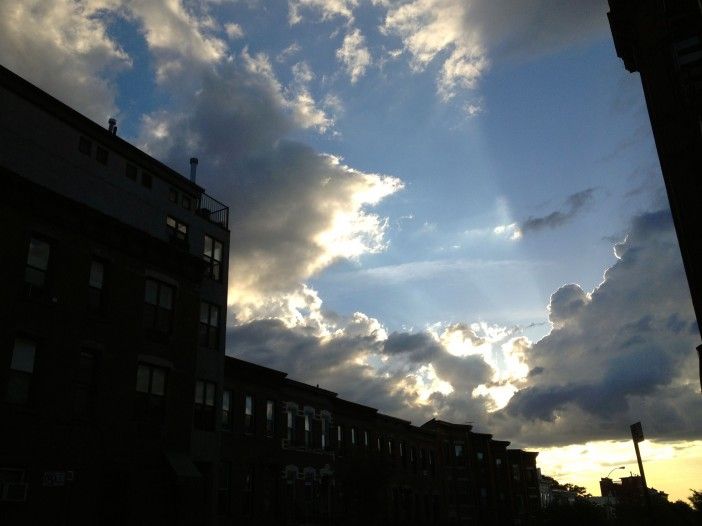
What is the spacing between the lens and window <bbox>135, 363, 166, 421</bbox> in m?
24.7

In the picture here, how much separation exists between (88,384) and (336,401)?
24319 mm

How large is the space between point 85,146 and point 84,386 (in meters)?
10.1

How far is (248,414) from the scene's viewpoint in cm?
3422

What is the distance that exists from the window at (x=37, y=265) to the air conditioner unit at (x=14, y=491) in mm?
6168

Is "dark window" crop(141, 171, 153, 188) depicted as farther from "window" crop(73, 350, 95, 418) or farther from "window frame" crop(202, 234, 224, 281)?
"window" crop(73, 350, 95, 418)

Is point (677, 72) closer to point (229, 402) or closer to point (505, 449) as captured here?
point (229, 402)

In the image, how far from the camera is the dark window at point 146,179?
92.9 ft

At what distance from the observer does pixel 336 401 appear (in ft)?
147

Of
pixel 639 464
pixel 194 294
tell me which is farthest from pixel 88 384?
pixel 639 464

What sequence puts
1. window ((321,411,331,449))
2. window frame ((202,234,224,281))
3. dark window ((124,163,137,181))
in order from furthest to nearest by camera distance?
window ((321,411,331,449))
window frame ((202,234,224,281))
dark window ((124,163,137,181))

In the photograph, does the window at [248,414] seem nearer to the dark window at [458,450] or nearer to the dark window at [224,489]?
the dark window at [224,489]

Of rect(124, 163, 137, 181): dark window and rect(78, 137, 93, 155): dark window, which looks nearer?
rect(78, 137, 93, 155): dark window

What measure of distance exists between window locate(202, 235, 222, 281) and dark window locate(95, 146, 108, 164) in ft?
21.5

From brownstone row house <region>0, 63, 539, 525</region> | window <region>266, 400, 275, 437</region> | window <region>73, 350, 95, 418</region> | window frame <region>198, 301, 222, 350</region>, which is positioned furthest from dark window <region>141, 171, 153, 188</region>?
window <region>266, 400, 275, 437</region>
